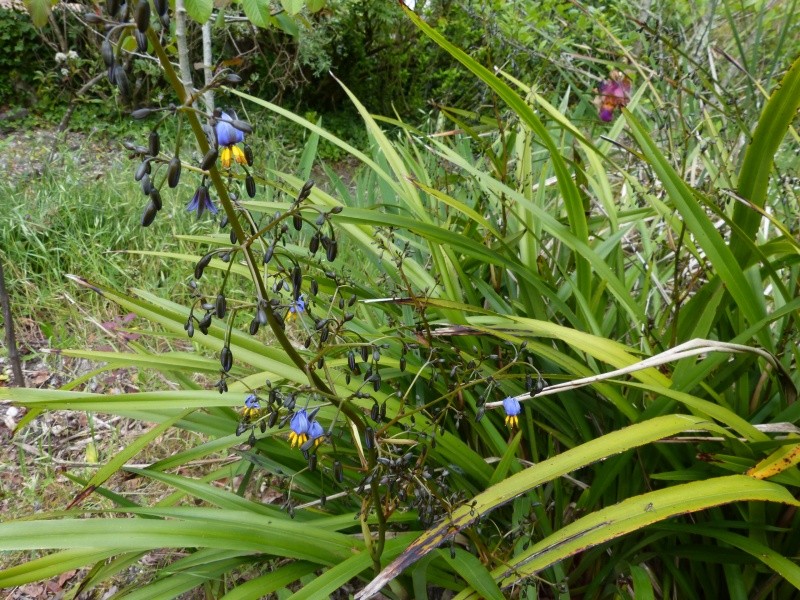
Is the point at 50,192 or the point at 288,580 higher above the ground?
the point at 288,580

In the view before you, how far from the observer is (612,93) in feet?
9.98

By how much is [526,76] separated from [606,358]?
9.83ft

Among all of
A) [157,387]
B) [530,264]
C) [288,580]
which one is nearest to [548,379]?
[530,264]

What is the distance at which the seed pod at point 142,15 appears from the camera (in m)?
0.70

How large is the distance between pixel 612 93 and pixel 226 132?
8.67 ft

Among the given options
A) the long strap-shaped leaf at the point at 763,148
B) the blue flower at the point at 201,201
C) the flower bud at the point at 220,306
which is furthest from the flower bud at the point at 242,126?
the long strap-shaped leaf at the point at 763,148

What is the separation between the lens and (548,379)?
164cm

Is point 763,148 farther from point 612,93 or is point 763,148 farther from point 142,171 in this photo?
point 612,93

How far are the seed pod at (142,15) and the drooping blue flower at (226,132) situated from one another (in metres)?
0.13

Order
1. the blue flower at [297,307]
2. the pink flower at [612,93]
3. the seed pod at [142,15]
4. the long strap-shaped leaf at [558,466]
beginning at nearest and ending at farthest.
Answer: the seed pod at [142,15], the blue flower at [297,307], the long strap-shaped leaf at [558,466], the pink flower at [612,93]

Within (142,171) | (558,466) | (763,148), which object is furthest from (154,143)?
(763,148)

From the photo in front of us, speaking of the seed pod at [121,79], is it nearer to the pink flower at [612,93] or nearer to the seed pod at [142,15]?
the seed pod at [142,15]

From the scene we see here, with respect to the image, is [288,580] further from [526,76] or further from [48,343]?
[526,76]

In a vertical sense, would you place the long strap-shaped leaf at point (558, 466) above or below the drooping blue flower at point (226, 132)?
below
